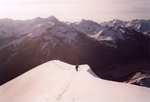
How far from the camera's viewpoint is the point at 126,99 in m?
14.9

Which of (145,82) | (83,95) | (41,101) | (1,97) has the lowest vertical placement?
(145,82)

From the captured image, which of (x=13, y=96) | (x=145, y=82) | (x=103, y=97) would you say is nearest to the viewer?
(x=103, y=97)

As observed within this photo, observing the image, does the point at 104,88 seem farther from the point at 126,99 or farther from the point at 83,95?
the point at 126,99

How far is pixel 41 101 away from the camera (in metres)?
18.2

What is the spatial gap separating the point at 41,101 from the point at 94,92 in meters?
4.92

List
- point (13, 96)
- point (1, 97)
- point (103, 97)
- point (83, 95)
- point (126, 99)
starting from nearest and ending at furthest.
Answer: point (126, 99)
point (103, 97)
point (83, 95)
point (13, 96)
point (1, 97)

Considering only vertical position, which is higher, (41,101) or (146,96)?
(146,96)

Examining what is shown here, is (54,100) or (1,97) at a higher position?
(54,100)

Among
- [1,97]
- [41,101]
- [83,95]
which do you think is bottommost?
[1,97]

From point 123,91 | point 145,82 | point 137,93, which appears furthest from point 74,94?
point 145,82

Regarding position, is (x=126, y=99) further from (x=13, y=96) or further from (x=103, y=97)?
(x=13, y=96)

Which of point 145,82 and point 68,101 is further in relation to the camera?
point 145,82

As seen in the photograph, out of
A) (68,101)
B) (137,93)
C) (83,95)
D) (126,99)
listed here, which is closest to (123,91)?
(137,93)

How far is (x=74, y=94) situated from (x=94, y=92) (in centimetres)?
181
